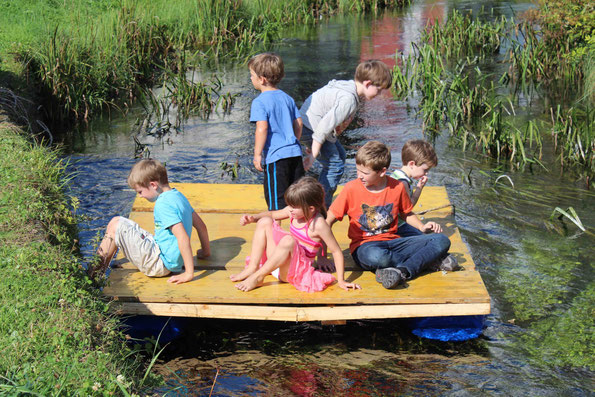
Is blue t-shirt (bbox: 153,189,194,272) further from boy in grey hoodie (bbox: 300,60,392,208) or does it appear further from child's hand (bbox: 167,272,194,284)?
boy in grey hoodie (bbox: 300,60,392,208)

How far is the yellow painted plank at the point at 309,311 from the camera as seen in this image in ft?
15.6

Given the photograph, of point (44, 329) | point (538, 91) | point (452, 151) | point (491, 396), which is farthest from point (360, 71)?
point (538, 91)

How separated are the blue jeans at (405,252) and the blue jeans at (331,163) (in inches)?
34.6

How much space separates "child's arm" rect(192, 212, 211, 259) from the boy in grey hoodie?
1016mm

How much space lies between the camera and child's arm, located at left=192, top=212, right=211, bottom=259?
5238 millimetres

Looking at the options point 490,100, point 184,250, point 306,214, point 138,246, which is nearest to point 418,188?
point 306,214

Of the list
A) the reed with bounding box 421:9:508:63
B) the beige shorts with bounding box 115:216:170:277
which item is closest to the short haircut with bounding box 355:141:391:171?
the beige shorts with bounding box 115:216:170:277

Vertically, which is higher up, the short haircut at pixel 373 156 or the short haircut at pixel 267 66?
the short haircut at pixel 267 66

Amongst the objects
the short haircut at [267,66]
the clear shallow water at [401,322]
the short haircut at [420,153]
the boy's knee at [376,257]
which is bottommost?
the clear shallow water at [401,322]

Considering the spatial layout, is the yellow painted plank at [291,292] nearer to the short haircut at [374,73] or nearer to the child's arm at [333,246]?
the child's arm at [333,246]

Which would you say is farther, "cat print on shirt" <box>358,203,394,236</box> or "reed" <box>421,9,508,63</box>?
"reed" <box>421,9,508,63</box>

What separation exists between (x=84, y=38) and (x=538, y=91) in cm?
722

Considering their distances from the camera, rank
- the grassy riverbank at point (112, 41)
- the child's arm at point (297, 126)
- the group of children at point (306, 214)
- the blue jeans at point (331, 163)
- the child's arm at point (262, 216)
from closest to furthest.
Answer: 1. the group of children at point (306, 214)
2. the child's arm at point (262, 216)
3. the child's arm at point (297, 126)
4. the blue jeans at point (331, 163)
5. the grassy riverbank at point (112, 41)

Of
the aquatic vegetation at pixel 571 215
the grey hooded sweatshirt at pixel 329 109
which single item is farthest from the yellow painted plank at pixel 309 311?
the aquatic vegetation at pixel 571 215
